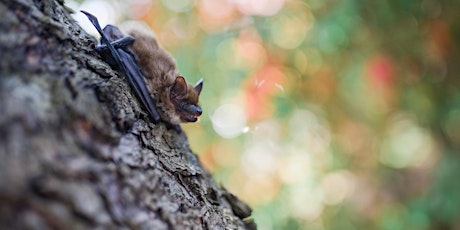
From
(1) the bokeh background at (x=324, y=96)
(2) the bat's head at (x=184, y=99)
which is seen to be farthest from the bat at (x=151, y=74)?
(1) the bokeh background at (x=324, y=96)

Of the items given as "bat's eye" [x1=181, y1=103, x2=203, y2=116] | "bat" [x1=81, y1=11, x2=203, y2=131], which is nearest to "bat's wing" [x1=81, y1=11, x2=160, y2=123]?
"bat" [x1=81, y1=11, x2=203, y2=131]

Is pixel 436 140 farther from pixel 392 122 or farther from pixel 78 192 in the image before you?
pixel 78 192

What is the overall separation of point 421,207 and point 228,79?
7.29ft

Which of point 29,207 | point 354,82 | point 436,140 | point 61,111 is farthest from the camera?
point 436,140

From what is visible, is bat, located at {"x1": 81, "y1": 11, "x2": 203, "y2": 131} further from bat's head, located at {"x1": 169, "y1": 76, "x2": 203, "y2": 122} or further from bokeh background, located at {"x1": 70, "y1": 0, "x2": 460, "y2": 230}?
bokeh background, located at {"x1": 70, "y1": 0, "x2": 460, "y2": 230}

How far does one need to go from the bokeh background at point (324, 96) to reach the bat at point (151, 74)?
2.02 meters

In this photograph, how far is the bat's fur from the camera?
167 cm

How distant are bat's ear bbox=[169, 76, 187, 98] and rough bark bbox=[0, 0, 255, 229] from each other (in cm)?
44

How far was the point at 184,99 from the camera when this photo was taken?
5.99 ft

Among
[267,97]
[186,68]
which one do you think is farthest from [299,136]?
[186,68]

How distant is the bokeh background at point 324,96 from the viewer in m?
4.27

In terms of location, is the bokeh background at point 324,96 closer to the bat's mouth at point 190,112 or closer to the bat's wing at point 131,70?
the bat's mouth at point 190,112

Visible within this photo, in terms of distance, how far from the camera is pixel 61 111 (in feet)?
2.88

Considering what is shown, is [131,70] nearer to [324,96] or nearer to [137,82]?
Answer: [137,82]
